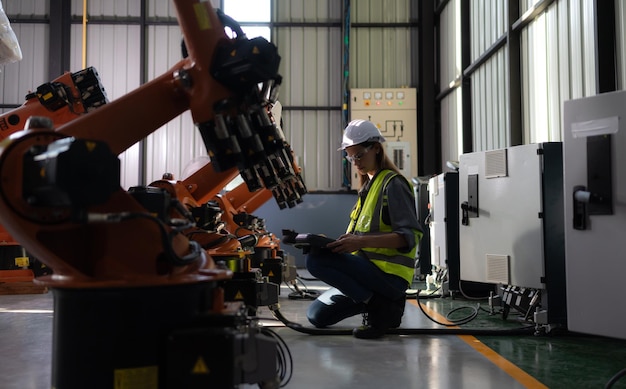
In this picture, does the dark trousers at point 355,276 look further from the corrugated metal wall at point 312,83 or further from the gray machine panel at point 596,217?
the corrugated metal wall at point 312,83

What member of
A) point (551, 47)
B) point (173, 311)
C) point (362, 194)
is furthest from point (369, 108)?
point (173, 311)

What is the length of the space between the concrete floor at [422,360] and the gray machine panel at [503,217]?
463mm

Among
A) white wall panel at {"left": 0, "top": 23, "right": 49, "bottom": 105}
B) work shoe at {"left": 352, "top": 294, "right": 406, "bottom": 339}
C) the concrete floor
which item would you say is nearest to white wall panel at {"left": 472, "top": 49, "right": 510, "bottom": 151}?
the concrete floor

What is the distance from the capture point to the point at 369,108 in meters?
10.3

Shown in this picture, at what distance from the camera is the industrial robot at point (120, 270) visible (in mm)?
1472

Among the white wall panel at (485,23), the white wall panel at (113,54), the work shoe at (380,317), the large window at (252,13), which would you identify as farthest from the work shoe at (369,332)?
the large window at (252,13)

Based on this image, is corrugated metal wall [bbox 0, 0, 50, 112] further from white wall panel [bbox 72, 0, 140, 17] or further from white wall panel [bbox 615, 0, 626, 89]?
white wall panel [bbox 615, 0, 626, 89]

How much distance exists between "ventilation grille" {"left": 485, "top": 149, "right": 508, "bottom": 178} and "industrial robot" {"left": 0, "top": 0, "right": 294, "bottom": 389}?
291cm

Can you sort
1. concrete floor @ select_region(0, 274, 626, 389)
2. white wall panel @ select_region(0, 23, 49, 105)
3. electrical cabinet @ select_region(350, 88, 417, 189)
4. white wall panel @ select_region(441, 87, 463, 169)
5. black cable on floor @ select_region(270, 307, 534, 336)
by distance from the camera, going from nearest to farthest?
1. concrete floor @ select_region(0, 274, 626, 389)
2. black cable on floor @ select_region(270, 307, 534, 336)
3. white wall panel @ select_region(441, 87, 463, 169)
4. electrical cabinet @ select_region(350, 88, 417, 189)
5. white wall panel @ select_region(0, 23, 49, 105)

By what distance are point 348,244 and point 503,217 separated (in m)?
1.58

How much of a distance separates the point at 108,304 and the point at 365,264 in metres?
2.02

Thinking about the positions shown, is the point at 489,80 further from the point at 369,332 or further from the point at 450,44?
the point at 369,332

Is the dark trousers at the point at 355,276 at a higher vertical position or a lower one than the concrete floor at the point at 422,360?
higher

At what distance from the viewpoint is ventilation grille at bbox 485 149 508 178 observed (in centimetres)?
420
